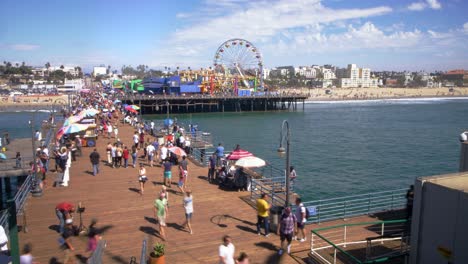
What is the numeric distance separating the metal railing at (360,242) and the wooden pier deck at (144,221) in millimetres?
457

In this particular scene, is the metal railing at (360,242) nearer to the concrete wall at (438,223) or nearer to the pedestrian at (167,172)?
the concrete wall at (438,223)

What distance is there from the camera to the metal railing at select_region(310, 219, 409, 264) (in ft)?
24.6

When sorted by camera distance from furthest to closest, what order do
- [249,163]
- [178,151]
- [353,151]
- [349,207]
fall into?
[353,151] < [349,207] < [178,151] < [249,163]

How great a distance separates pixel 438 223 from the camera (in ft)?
21.7

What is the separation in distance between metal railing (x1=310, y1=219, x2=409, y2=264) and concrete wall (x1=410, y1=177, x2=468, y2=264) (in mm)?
730

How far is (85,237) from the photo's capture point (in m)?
8.91

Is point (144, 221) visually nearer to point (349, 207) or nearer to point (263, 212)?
point (263, 212)

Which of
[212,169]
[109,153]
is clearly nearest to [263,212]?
[212,169]

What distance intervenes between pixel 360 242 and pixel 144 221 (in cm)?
539

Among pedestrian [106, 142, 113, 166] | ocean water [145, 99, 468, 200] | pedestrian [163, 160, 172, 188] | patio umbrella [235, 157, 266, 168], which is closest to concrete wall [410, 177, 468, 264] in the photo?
patio umbrella [235, 157, 266, 168]

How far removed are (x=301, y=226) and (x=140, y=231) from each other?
390cm

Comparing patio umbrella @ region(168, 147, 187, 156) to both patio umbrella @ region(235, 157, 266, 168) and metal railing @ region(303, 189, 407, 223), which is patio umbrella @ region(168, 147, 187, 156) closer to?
patio umbrella @ region(235, 157, 266, 168)

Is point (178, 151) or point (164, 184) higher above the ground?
point (178, 151)

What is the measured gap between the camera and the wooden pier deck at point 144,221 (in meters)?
8.17
